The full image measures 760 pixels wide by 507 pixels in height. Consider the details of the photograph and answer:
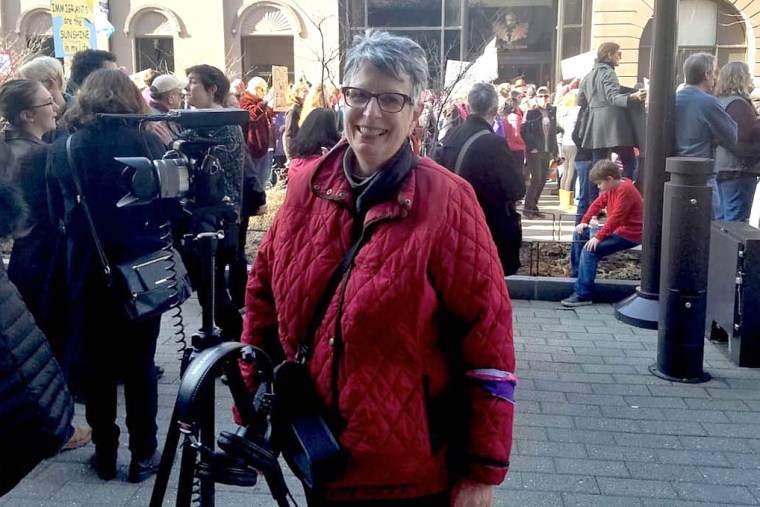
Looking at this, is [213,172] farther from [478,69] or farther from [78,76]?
[478,69]

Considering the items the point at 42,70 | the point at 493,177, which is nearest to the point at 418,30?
the point at 42,70

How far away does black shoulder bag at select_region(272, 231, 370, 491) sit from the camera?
2.14 metres

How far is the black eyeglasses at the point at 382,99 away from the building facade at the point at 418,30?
22332 millimetres

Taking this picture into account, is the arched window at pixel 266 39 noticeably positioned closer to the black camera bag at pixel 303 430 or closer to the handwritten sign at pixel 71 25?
the handwritten sign at pixel 71 25

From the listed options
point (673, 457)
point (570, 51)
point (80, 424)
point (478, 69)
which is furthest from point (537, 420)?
point (570, 51)

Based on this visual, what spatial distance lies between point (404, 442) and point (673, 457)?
2.63m

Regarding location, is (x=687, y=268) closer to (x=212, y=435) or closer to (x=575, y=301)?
(x=575, y=301)

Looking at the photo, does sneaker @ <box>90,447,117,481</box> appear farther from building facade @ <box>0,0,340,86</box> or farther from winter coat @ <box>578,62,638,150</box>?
building facade @ <box>0,0,340,86</box>

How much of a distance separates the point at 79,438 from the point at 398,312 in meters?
2.94

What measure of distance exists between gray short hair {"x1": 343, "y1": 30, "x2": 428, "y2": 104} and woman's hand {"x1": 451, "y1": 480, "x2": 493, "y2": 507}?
1.01 metres

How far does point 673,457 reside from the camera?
14.1 feet

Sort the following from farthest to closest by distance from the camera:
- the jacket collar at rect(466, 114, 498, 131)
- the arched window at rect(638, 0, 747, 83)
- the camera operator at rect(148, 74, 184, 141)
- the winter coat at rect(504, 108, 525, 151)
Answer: the arched window at rect(638, 0, 747, 83)
the winter coat at rect(504, 108, 525, 151)
the camera operator at rect(148, 74, 184, 141)
the jacket collar at rect(466, 114, 498, 131)

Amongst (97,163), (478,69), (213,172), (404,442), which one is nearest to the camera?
(404,442)

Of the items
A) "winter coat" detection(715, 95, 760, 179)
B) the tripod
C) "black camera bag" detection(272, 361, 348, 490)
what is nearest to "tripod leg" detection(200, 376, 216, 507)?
the tripod
